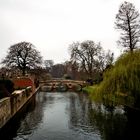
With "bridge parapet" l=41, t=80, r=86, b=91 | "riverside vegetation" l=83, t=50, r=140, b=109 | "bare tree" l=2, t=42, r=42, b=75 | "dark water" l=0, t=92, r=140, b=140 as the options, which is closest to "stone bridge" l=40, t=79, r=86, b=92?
"bridge parapet" l=41, t=80, r=86, b=91

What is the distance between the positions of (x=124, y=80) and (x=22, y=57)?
159ft

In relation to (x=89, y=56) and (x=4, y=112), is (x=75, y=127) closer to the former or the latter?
(x=4, y=112)

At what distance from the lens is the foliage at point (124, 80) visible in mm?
20312

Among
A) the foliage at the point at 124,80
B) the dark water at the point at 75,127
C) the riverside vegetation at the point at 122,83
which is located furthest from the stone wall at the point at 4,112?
the foliage at the point at 124,80

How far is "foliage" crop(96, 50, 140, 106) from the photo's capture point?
20.3m

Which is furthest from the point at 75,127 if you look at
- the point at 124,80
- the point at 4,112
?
the point at 4,112

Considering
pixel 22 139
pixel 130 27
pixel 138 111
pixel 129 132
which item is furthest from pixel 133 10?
pixel 22 139

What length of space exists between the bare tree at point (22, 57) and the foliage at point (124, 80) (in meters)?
46.5

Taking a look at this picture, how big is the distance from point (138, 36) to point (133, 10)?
326 centimetres

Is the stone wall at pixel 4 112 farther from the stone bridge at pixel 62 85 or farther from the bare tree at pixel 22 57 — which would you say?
the stone bridge at pixel 62 85

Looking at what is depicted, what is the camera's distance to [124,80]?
67.5ft

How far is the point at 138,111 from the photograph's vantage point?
23.0m

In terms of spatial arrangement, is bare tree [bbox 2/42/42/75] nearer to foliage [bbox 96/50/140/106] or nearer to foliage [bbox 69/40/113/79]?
foliage [bbox 69/40/113/79]

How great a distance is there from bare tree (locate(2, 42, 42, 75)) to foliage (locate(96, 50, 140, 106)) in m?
46.5
